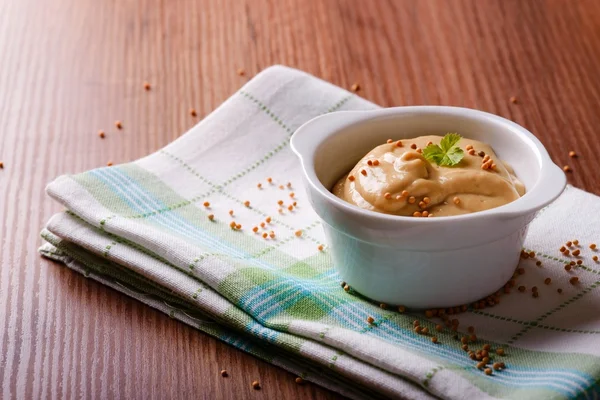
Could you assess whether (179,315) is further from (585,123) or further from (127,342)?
(585,123)

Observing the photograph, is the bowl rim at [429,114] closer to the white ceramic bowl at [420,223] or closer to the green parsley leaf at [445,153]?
the white ceramic bowl at [420,223]

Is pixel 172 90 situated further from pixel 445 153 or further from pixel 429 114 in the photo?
pixel 445 153

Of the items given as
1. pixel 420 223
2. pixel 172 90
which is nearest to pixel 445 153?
pixel 420 223

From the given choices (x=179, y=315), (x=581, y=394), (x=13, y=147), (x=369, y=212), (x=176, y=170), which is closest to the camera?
(x=581, y=394)

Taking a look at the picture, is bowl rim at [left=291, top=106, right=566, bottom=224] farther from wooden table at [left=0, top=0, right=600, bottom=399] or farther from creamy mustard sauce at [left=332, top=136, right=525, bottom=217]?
wooden table at [left=0, top=0, right=600, bottom=399]

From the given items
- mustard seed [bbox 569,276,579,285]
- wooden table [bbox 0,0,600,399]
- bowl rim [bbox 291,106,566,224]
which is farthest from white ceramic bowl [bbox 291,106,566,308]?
wooden table [bbox 0,0,600,399]

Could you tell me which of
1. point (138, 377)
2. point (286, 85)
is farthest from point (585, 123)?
point (138, 377)

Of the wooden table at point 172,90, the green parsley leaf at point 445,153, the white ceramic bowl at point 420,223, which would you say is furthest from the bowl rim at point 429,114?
the wooden table at point 172,90
